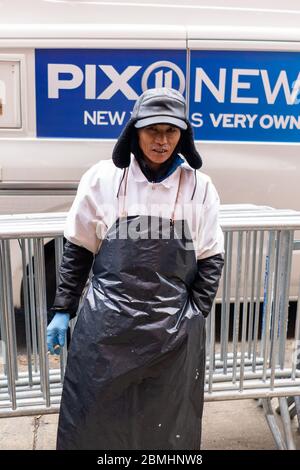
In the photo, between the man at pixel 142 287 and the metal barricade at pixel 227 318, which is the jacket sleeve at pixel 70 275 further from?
the metal barricade at pixel 227 318

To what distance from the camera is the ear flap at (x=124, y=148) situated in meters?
2.08

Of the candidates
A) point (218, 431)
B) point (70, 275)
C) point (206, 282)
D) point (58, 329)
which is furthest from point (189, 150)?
point (218, 431)

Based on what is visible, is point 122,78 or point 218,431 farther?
point 122,78

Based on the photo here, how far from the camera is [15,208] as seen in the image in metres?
3.82

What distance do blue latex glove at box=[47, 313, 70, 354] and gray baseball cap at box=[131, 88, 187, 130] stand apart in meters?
0.83

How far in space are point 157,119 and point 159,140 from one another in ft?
0.28

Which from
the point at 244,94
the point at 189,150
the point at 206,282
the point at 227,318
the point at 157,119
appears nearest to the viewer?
the point at 157,119

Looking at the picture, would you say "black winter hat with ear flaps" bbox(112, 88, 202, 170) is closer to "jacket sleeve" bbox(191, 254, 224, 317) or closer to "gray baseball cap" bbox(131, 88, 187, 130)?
"gray baseball cap" bbox(131, 88, 187, 130)

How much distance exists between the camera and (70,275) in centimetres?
223

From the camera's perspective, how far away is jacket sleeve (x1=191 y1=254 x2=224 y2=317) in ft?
7.31

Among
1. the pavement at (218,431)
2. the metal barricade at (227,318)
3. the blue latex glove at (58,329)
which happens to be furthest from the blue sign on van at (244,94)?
the blue latex glove at (58,329)

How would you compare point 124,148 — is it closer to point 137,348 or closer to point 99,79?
point 137,348

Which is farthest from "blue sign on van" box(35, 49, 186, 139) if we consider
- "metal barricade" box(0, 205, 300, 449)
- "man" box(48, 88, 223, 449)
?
"man" box(48, 88, 223, 449)

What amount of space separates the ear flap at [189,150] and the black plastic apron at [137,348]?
254mm
